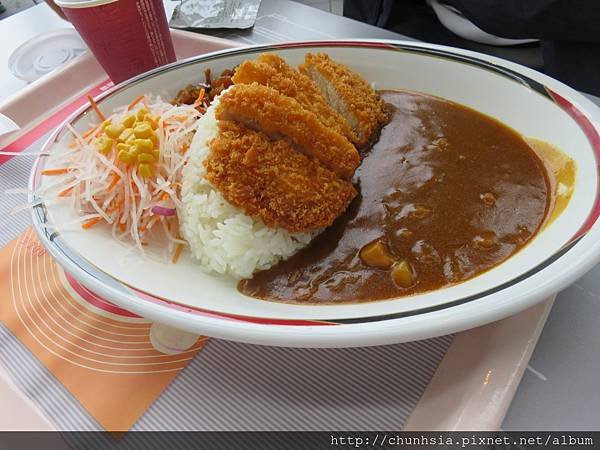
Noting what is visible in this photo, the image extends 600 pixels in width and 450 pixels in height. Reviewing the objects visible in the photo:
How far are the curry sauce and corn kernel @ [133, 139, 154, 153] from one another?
0.52 metres

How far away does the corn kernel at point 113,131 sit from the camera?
138 cm

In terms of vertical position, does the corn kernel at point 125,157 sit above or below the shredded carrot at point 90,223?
above

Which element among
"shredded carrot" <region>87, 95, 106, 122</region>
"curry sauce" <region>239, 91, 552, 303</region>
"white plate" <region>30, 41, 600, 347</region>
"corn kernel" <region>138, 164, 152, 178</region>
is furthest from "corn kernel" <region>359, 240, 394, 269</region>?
"shredded carrot" <region>87, 95, 106, 122</region>

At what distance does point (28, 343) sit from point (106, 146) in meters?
0.60

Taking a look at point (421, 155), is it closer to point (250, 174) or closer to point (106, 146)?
point (250, 174)

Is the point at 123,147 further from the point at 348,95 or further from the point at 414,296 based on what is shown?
the point at 414,296

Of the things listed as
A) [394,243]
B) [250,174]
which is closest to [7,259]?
[250,174]

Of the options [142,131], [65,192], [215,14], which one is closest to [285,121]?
[142,131]

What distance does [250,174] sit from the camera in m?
1.22

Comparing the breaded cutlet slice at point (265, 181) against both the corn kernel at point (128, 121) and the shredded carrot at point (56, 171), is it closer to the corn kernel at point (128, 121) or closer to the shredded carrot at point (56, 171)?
the corn kernel at point (128, 121)

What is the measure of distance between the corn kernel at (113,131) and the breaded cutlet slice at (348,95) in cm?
65

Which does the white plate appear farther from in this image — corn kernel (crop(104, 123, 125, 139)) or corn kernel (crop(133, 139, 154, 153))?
corn kernel (crop(133, 139, 154, 153))

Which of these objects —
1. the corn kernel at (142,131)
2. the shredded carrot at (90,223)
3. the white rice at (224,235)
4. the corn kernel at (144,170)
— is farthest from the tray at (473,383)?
the corn kernel at (142,131)

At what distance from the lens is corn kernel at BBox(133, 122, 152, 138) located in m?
1.36
